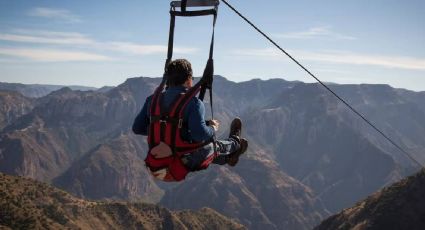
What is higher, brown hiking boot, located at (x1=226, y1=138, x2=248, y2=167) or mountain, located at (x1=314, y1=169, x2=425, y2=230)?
brown hiking boot, located at (x1=226, y1=138, x2=248, y2=167)

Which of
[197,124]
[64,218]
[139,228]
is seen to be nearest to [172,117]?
[197,124]

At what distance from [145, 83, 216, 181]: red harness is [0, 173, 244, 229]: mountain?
90.2 metres

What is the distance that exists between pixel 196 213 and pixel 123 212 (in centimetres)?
4455

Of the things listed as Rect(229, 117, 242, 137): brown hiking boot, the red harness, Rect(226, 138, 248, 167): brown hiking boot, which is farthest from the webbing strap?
Rect(229, 117, 242, 137): brown hiking boot

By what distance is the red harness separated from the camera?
306 inches

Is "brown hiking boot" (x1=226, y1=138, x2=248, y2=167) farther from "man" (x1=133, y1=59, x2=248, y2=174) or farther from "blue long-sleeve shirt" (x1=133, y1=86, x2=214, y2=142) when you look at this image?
"blue long-sleeve shirt" (x1=133, y1=86, x2=214, y2=142)

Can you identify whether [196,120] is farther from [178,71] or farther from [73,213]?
[73,213]

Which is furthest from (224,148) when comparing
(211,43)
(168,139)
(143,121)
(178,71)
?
(211,43)

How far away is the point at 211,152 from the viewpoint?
8.84 meters

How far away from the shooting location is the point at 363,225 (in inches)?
4596

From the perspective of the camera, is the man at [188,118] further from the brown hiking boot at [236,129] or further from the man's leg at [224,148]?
the brown hiking boot at [236,129]

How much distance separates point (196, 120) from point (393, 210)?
4944 inches

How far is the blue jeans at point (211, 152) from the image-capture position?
27.2ft

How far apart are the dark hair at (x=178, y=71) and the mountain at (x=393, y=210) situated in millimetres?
118765
